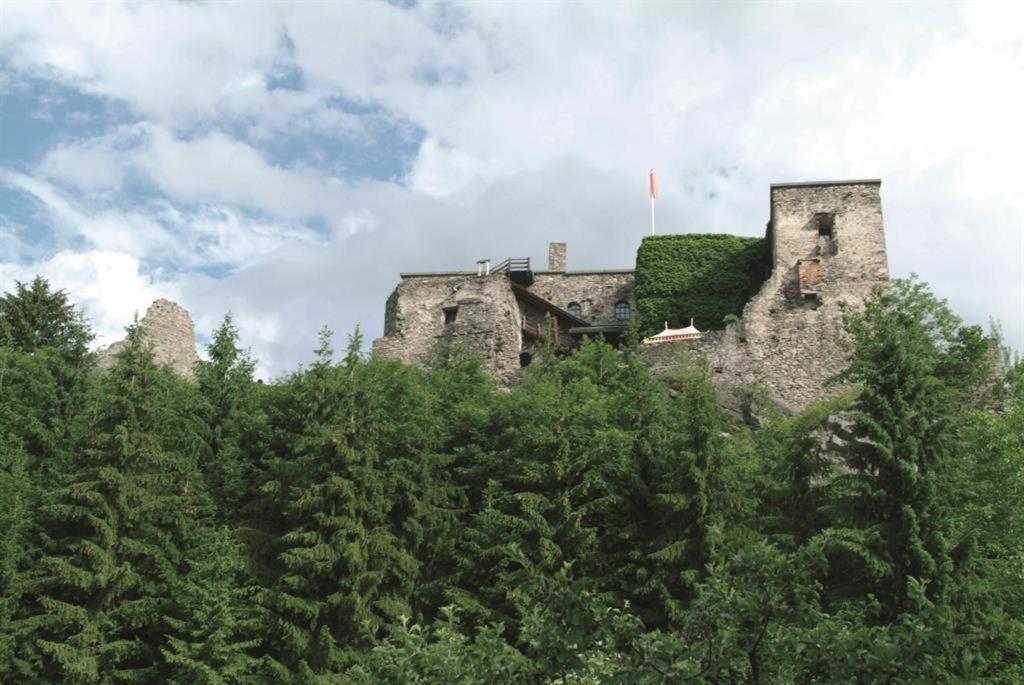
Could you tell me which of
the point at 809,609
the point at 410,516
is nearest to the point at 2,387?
the point at 410,516

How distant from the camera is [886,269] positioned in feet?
128

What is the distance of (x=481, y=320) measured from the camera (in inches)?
1625

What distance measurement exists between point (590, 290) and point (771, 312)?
1236 centimetres

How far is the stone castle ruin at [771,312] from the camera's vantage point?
3775 centimetres

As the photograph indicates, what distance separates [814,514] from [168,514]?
14.4 m

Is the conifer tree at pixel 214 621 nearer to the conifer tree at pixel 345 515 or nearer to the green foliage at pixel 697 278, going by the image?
the conifer tree at pixel 345 515

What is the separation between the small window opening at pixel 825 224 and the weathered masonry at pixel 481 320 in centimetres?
930

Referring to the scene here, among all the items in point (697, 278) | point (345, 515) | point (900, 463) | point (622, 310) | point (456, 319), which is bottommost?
point (345, 515)

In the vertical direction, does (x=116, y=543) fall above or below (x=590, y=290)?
below

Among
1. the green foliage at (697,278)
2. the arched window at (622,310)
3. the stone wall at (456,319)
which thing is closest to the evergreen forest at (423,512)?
the stone wall at (456,319)

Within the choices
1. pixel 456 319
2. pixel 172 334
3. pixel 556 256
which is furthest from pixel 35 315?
pixel 556 256

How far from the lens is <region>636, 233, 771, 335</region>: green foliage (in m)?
44.6

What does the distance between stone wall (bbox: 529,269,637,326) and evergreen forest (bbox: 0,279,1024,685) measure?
2057 cm

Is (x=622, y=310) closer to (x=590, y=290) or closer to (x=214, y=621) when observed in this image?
(x=590, y=290)
